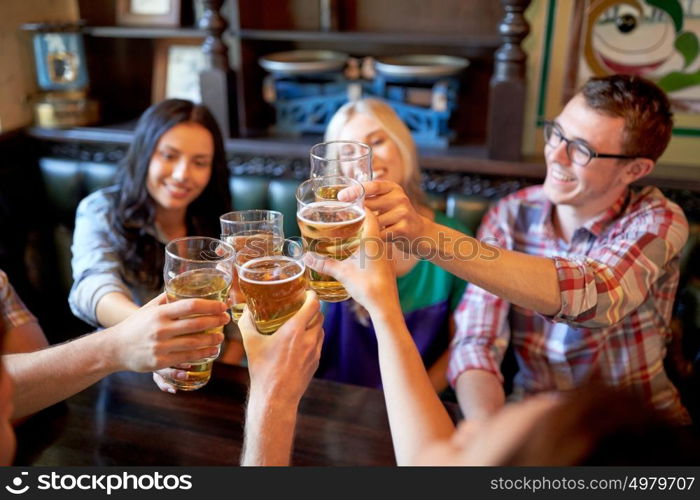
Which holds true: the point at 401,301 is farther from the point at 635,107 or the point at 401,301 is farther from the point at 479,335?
the point at 635,107

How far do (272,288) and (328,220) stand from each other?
155mm

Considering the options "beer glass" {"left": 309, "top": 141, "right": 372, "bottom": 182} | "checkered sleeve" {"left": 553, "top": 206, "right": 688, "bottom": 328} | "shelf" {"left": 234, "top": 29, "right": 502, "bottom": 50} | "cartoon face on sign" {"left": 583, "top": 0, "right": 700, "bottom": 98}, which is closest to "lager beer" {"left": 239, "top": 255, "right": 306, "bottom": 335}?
"beer glass" {"left": 309, "top": 141, "right": 372, "bottom": 182}

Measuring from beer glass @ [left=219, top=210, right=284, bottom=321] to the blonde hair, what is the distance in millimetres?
956

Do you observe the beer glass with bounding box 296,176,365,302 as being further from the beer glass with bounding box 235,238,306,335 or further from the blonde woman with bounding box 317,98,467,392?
the blonde woman with bounding box 317,98,467,392

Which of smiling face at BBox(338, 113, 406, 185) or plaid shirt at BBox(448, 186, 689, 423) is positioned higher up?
smiling face at BBox(338, 113, 406, 185)

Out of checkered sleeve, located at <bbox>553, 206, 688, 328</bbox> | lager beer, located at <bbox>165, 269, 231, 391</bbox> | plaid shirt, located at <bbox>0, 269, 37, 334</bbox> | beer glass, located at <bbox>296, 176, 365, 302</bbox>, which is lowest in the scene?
plaid shirt, located at <bbox>0, 269, 37, 334</bbox>

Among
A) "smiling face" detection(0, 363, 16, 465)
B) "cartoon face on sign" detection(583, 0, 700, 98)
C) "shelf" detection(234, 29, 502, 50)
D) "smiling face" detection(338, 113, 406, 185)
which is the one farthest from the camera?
"shelf" detection(234, 29, 502, 50)

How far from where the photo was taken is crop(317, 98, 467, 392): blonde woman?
194 cm

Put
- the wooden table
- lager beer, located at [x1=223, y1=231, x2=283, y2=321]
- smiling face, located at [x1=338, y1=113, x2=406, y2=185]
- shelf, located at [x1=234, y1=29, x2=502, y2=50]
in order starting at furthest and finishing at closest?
shelf, located at [x1=234, y1=29, x2=502, y2=50] → smiling face, located at [x1=338, y1=113, x2=406, y2=185] → the wooden table → lager beer, located at [x1=223, y1=231, x2=283, y2=321]

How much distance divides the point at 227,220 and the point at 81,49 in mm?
2194

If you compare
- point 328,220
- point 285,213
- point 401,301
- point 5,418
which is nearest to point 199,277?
point 328,220

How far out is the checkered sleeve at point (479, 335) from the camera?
176 centimetres

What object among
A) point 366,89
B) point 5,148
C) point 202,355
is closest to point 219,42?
point 366,89

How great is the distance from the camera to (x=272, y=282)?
106 centimetres
